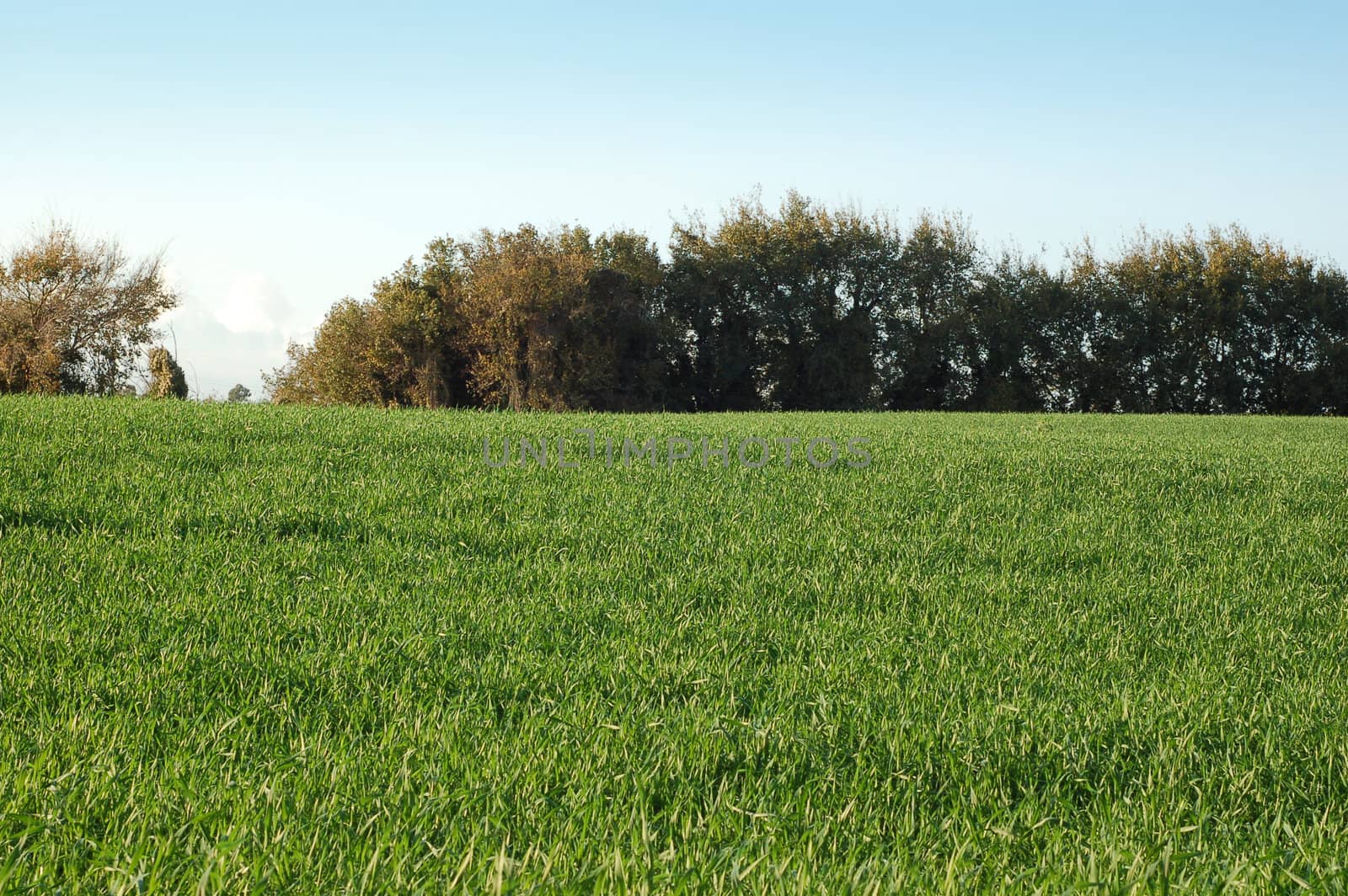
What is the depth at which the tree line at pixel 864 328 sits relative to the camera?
2778cm

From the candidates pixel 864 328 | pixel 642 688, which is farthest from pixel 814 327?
pixel 642 688

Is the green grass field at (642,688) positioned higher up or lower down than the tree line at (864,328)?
lower down

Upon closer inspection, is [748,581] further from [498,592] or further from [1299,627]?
[1299,627]

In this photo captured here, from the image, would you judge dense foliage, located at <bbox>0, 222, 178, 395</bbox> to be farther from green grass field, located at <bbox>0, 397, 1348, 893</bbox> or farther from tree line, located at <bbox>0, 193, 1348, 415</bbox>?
green grass field, located at <bbox>0, 397, 1348, 893</bbox>

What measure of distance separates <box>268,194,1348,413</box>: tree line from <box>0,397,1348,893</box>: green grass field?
20282 millimetres

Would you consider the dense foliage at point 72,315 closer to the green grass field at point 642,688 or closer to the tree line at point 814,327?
the tree line at point 814,327

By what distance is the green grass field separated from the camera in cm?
233

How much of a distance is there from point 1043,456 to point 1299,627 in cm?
592

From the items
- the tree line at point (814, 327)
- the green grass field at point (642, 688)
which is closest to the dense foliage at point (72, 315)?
the tree line at point (814, 327)

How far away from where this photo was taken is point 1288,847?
2.62 meters

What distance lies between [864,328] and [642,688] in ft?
90.5

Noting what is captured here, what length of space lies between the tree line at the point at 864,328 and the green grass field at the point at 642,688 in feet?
66.5

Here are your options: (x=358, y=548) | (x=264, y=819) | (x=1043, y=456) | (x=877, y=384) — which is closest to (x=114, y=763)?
(x=264, y=819)

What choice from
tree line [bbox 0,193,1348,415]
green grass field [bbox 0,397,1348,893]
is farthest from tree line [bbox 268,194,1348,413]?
green grass field [bbox 0,397,1348,893]
